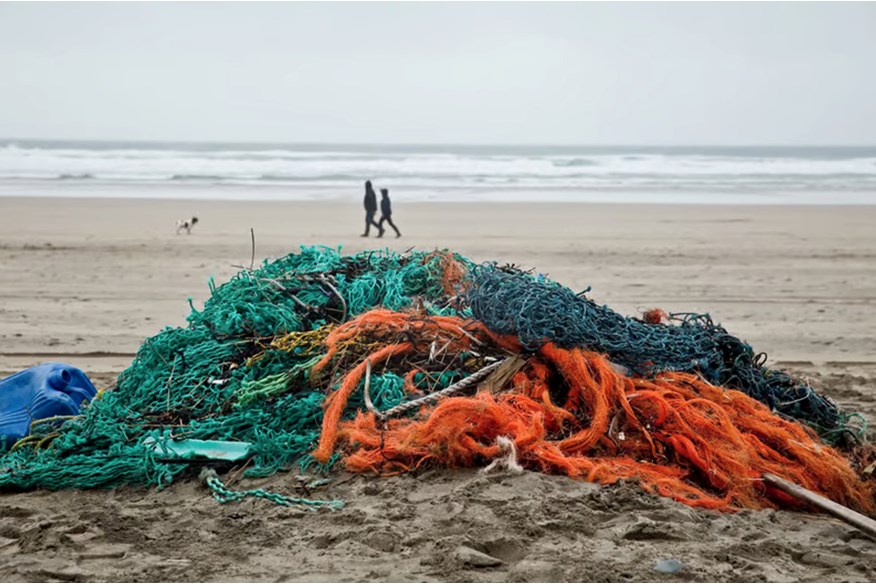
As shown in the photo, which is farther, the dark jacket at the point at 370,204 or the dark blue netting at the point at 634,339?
the dark jacket at the point at 370,204

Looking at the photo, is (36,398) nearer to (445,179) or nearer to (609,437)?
(609,437)

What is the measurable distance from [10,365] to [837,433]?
6162mm

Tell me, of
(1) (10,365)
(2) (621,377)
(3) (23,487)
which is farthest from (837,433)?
(1) (10,365)

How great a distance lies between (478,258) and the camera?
1488 centimetres

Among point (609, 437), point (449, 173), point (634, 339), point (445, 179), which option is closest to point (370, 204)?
point (634, 339)

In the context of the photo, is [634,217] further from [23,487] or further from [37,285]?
[23,487]

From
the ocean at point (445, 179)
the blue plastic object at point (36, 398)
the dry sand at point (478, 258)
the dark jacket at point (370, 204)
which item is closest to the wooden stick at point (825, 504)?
the dry sand at point (478, 258)

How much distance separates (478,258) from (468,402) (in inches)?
422

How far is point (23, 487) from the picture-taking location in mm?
4469

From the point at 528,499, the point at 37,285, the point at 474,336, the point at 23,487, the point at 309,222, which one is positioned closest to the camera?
the point at 528,499

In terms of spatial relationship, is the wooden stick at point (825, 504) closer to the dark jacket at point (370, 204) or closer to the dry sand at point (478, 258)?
the dry sand at point (478, 258)

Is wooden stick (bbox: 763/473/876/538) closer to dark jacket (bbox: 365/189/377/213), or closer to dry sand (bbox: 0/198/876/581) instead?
dry sand (bbox: 0/198/876/581)

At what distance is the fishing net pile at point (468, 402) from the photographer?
4277 millimetres

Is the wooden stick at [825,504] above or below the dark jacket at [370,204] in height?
below
